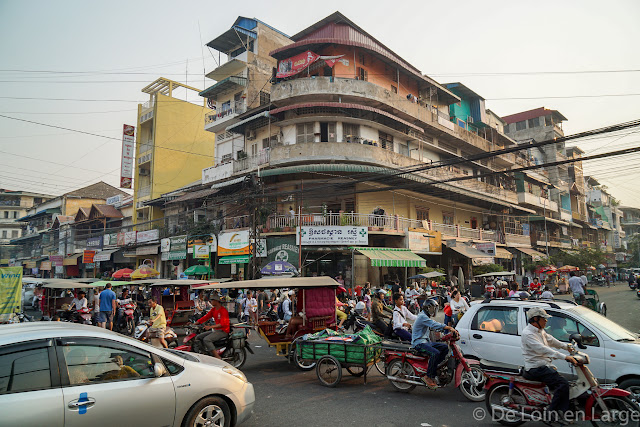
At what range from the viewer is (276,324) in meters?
9.94

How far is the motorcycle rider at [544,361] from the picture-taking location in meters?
4.66

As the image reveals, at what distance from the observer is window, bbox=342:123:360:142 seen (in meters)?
24.3

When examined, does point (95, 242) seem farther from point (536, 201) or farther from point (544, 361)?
point (536, 201)

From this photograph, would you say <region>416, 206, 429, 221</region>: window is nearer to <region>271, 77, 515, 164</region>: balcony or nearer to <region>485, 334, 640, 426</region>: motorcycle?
<region>271, 77, 515, 164</region>: balcony

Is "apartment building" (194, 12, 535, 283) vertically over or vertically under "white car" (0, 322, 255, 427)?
over

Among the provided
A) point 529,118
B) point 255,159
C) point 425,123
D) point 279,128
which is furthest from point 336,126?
point 529,118

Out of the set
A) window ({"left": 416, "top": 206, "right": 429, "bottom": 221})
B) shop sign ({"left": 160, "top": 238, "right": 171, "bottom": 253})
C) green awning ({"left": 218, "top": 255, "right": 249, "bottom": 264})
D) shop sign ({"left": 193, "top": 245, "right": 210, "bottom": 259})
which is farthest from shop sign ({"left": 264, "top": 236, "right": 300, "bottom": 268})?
shop sign ({"left": 160, "top": 238, "right": 171, "bottom": 253})

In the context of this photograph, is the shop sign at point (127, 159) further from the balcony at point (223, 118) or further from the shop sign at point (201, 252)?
the shop sign at point (201, 252)

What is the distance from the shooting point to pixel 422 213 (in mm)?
28672

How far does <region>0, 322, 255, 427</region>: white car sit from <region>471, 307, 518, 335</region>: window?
4593 millimetres

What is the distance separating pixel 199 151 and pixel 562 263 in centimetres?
3529

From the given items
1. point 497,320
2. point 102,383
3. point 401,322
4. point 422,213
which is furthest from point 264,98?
point 102,383

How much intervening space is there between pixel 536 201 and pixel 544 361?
4145 cm

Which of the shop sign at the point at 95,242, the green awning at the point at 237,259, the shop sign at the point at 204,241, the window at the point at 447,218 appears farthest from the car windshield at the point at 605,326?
the shop sign at the point at 95,242
